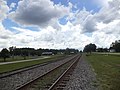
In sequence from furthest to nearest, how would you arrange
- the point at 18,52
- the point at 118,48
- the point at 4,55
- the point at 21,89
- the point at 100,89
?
the point at 118,48, the point at 18,52, the point at 4,55, the point at 100,89, the point at 21,89

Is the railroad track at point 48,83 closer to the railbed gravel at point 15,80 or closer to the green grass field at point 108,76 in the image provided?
the railbed gravel at point 15,80

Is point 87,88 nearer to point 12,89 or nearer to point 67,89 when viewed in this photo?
point 67,89

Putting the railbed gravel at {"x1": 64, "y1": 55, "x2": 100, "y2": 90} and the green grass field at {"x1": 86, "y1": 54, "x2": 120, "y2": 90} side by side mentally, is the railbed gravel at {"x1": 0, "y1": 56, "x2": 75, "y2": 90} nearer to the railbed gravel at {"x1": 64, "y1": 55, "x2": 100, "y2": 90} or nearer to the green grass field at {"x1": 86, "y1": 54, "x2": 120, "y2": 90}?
the railbed gravel at {"x1": 64, "y1": 55, "x2": 100, "y2": 90}

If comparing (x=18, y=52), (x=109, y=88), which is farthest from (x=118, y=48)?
(x=109, y=88)

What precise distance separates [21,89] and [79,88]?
3271 mm

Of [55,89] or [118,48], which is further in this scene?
[118,48]

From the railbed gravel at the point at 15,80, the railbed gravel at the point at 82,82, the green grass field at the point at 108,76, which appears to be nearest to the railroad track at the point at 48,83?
the railbed gravel at the point at 82,82

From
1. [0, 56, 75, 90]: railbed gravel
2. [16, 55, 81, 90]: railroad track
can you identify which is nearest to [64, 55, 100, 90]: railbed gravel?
[16, 55, 81, 90]: railroad track

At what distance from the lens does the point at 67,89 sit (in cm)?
1187

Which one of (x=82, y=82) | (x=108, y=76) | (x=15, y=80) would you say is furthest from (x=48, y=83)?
(x=108, y=76)

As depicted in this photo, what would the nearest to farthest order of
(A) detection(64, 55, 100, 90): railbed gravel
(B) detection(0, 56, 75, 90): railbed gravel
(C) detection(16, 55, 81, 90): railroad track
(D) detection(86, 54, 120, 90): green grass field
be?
(C) detection(16, 55, 81, 90): railroad track < (A) detection(64, 55, 100, 90): railbed gravel < (B) detection(0, 56, 75, 90): railbed gravel < (D) detection(86, 54, 120, 90): green grass field

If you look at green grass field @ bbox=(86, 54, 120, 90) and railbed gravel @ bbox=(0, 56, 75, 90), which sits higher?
railbed gravel @ bbox=(0, 56, 75, 90)

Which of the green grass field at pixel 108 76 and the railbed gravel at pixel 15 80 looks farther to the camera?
the green grass field at pixel 108 76

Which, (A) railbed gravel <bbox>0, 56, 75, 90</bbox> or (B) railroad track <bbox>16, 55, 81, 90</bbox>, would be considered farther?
(A) railbed gravel <bbox>0, 56, 75, 90</bbox>
